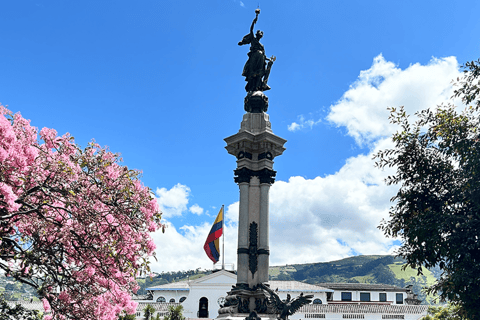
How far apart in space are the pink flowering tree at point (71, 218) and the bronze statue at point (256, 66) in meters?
10.3

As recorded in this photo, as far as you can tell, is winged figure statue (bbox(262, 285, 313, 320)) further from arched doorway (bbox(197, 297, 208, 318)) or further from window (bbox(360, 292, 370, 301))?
window (bbox(360, 292, 370, 301))

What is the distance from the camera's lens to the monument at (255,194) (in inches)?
593

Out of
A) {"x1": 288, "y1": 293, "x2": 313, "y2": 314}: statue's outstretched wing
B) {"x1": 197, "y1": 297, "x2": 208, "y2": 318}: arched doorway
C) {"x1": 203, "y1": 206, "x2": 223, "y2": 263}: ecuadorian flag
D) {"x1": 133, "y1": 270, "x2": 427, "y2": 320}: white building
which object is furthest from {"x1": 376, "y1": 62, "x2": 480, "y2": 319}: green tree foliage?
{"x1": 197, "y1": 297, "x2": 208, "y2": 318}: arched doorway

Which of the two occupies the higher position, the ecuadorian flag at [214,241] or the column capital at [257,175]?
the column capital at [257,175]

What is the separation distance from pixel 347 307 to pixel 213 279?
58.2 ft

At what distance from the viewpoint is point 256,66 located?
1769 cm

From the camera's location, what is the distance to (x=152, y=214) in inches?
326

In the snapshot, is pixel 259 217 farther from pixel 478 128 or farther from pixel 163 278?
pixel 163 278

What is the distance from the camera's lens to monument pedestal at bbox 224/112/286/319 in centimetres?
1523

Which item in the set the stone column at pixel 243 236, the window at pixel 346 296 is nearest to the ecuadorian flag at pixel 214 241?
the stone column at pixel 243 236

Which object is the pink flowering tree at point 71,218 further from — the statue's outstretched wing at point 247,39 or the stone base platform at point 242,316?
the statue's outstretched wing at point 247,39

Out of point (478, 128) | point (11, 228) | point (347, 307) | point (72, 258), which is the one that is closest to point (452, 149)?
point (478, 128)

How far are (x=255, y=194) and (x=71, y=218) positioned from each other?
31.5ft

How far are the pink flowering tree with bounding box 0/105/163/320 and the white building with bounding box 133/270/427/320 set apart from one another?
113 feet
